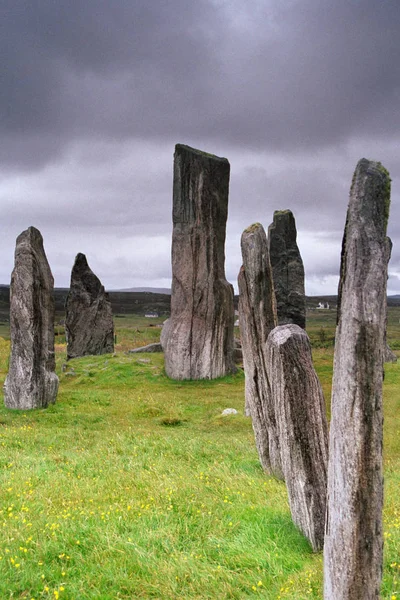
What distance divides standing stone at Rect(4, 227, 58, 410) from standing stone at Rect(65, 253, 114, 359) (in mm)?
12106

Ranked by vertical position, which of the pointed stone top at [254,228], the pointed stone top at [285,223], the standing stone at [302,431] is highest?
the pointed stone top at [285,223]

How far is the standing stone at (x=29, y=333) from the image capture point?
55.6ft

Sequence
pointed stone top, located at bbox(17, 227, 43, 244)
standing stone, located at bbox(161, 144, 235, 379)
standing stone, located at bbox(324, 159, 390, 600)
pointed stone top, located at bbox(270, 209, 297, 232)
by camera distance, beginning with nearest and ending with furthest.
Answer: standing stone, located at bbox(324, 159, 390, 600)
pointed stone top, located at bbox(17, 227, 43, 244)
standing stone, located at bbox(161, 144, 235, 379)
pointed stone top, located at bbox(270, 209, 297, 232)

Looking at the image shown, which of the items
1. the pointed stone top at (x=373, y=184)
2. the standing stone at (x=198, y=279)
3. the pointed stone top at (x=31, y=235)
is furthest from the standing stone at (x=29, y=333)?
the pointed stone top at (x=373, y=184)

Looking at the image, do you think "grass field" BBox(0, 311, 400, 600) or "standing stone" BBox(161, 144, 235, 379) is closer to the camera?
"grass field" BBox(0, 311, 400, 600)

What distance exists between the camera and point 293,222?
2561 cm

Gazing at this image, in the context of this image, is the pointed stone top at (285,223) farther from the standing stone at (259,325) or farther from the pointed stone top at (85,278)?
the standing stone at (259,325)

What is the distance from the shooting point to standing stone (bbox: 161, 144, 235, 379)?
23422 mm

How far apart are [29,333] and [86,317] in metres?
13.0

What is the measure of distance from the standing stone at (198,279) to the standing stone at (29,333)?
7157 mm

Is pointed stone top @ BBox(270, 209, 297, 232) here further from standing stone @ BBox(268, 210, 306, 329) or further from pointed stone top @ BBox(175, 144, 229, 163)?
pointed stone top @ BBox(175, 144, 229, 163)

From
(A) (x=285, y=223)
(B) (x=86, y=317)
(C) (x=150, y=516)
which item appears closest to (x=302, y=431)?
(C) (x=150, y=516)

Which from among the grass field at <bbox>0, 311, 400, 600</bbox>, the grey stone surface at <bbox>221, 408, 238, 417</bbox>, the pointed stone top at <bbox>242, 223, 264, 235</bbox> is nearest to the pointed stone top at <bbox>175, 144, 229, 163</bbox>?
the grey stone surface at <bbox>221, 408, 238, 417</bbox>

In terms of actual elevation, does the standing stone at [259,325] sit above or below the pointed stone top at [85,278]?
below
